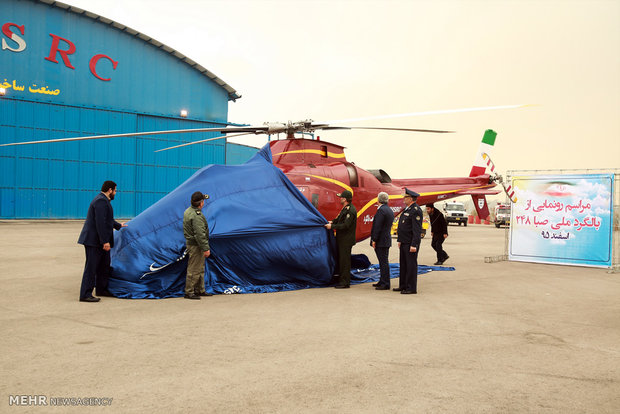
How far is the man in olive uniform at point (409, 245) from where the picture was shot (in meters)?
8.58

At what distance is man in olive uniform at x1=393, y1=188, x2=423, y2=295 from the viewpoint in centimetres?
858

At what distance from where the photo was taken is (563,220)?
13.4 meters

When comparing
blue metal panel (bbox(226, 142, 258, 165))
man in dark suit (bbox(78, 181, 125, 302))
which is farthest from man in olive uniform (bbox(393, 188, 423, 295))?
blue metal panel (bbox(226, 142, 258, 165))

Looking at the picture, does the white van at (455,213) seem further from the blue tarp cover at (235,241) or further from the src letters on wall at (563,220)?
the blue tarp cover at (235,241)

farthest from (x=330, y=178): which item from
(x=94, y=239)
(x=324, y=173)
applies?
(x=94, y=239)

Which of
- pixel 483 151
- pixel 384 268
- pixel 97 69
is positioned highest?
pixel 97 69

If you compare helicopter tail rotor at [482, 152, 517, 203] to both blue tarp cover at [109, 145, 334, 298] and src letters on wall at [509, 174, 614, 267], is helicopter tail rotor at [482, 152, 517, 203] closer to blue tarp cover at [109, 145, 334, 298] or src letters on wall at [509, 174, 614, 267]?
src letters on wall at [509, 174, 614, 267]

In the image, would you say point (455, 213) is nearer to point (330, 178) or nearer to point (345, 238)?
point (330, 178)

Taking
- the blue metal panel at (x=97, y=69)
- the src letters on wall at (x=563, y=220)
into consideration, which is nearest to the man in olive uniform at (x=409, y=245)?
the src letters on wall at (x=563, y=220)

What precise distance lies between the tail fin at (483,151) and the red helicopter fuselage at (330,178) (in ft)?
20.3

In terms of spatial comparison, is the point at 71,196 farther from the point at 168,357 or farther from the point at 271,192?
the point at 168,357

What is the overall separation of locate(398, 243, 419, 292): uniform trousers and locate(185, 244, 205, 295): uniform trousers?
3468 mm

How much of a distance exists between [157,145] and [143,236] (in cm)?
2825

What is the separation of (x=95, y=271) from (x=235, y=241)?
7.32 feet
